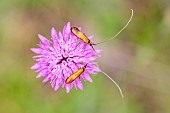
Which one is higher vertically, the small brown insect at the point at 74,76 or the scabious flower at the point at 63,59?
the scabious flower at the point at 63,59

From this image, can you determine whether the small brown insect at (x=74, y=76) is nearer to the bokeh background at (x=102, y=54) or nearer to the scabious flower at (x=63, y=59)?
the scabious flower at (x=63, y=59)

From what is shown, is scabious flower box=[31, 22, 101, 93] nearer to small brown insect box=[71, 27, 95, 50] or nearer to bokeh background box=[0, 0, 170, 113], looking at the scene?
small brown insect box=[71, 27, 95, 50]

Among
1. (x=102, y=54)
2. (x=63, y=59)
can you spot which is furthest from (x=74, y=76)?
(x=102, y=54)

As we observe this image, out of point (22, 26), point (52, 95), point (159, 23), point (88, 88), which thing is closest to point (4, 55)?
A: point (22, 26)

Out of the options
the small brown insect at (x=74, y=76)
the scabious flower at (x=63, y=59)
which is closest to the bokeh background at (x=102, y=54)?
the scabious flower at (x=63, y=59)

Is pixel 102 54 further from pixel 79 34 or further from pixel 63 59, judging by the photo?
pixel 79 34

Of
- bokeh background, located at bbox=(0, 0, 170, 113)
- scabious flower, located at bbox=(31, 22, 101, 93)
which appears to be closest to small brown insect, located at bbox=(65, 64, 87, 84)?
scabious flower, located at bbox=(31, 22, 101, 93)

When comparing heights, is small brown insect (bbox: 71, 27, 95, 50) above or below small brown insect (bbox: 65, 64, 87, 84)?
above
